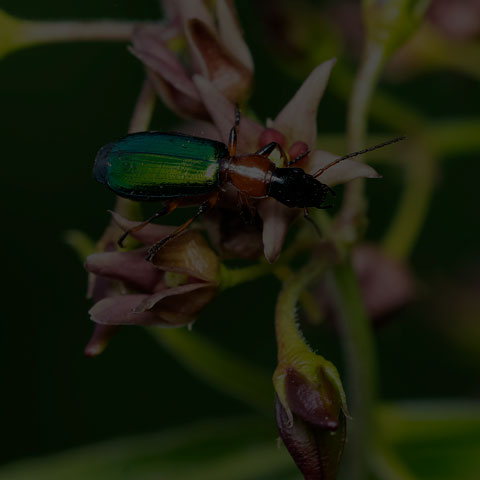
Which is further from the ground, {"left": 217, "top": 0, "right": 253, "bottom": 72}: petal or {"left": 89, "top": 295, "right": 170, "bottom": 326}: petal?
{"left": 217, "top": 0, "right": 253, "bottom": 72}: petal

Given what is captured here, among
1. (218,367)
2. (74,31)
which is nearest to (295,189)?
(74,31)

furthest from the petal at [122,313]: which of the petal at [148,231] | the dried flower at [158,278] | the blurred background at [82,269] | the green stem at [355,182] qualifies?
the blurred background at [82,269]

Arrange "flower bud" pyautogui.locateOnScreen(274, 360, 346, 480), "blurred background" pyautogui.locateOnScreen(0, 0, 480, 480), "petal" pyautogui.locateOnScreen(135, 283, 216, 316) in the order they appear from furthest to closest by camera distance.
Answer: "blurred background" pyautogui.locateOnScreen(0, 0, 480, 480) → "petal" pyautogui.locateOnScreen(135, 283, 216, 316) → "flower bud" pyautogui.locateOnScreen(274, 360, 346, 480)

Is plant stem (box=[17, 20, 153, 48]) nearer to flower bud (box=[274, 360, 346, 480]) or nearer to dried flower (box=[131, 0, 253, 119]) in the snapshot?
dried flower (box=[131, 0, 253, 119])

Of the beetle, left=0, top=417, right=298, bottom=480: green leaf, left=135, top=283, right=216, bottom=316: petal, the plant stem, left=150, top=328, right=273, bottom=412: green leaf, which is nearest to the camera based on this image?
left=135, top=283, right=216, bottom=316: petal

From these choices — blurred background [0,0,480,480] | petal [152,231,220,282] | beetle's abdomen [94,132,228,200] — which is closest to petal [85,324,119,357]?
petal [152,231,220,282]

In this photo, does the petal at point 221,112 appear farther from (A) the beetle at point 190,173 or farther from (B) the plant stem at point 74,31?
(B) the plant stem at point 74,31
